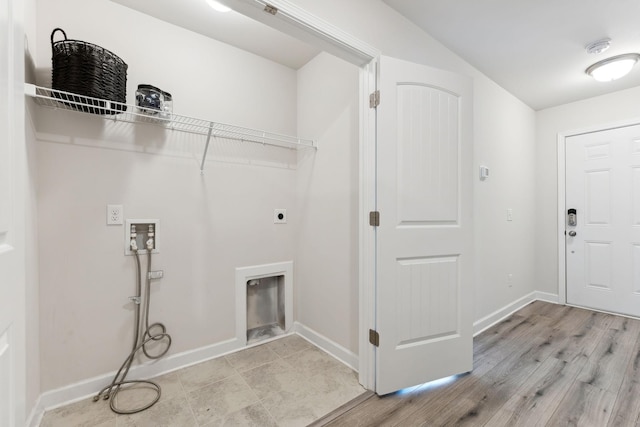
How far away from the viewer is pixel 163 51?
1.90 meters

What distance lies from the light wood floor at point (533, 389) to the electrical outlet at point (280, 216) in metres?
1.52

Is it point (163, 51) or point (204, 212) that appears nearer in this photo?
point (163, 51)

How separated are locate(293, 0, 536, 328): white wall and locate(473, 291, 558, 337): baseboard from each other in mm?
53

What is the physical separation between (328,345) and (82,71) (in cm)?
236

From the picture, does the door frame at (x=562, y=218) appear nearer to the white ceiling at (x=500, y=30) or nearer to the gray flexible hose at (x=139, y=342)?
the white ceiling at (x=500, y=30)

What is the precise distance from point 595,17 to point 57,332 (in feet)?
13.2

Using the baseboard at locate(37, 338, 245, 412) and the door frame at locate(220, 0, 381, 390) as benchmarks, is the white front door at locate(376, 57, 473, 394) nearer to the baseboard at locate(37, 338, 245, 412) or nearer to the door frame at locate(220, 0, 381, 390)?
the door frame at locate(220, 0, 381, 390)

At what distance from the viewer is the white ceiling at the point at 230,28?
5.76 feet

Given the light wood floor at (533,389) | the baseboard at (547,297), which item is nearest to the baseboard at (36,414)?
the light wood floor at (533,389)

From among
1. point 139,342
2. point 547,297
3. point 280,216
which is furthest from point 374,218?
point 547,297

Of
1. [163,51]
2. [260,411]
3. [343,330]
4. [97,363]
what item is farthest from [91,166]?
[343,330]

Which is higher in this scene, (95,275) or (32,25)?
(32,25)

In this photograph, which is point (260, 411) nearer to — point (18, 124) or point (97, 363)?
point (97, 363)

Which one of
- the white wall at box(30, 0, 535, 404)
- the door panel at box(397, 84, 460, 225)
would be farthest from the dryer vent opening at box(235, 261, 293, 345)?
the door panel at box(397, 84, 460, 225)
